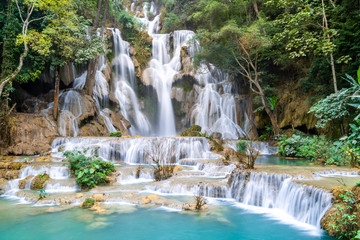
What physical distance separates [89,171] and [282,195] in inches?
234

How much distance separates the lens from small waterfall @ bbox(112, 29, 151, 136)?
22.3m

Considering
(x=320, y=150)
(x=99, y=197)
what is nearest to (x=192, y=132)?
(x=320, y=150)

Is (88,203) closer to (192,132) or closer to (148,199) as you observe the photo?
(148,199)

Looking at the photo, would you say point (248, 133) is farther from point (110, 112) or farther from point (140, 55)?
point (140, 55)

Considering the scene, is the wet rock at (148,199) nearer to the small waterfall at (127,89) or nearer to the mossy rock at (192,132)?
the mossy rock at (192,132)

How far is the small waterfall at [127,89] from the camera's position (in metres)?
22.3

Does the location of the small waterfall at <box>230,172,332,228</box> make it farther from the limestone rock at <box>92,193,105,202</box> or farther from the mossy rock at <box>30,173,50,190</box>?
the mossy rock at <box>30,173,50,190</box>

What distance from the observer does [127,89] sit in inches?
906

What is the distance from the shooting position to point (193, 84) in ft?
76.0

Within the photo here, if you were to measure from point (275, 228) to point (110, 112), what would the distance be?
1647 centimetres

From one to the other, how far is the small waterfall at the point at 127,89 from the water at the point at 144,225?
15680 millimetres

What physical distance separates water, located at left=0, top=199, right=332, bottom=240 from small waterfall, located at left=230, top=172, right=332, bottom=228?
49cm

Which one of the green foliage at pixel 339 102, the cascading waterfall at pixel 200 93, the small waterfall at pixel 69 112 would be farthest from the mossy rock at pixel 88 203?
the cascading waterfall at pixel 200 93

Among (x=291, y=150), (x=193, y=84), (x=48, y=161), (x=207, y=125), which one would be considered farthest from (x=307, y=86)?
(x=48, y=161)
